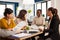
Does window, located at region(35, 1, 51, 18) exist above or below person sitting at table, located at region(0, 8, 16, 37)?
above

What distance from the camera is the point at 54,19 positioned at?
9.48 ft

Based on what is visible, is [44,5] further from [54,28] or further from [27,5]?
[54,28]

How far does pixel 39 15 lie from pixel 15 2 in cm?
186

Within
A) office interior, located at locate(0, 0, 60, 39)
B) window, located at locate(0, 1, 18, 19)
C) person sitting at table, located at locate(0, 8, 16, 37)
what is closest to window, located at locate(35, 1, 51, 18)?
office interior, located at locate(0, 0, 60, 39)

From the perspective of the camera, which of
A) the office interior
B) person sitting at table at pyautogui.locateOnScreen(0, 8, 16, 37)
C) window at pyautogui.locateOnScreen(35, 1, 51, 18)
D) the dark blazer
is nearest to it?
person sitting at table at pyautogui.locateOnScreen(0, 8, 16, 37)

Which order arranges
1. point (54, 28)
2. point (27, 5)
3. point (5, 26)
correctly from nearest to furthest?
point (5, 26) < point (54, 28) < point (27, 5)

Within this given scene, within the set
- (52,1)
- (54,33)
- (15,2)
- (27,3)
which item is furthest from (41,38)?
(15,2)

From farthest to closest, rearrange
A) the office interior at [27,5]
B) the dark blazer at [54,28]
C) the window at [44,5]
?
1. the office interior at [27,5]
2. the window at [44,5]
3. the dark blazer at [54,28]

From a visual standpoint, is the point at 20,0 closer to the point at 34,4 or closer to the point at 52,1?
the point at 34,4

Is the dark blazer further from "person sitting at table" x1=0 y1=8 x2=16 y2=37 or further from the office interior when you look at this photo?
the office interior

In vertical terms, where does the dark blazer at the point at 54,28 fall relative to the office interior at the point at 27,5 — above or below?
below

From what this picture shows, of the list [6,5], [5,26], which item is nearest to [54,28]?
[5,26]

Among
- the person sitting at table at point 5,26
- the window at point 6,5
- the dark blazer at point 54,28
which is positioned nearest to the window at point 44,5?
the window at point 6,5

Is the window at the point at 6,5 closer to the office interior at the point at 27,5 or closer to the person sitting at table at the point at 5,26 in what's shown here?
the office interior at the point at 27,5
